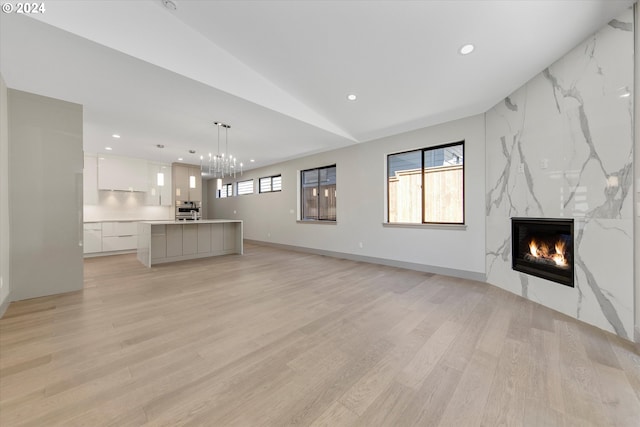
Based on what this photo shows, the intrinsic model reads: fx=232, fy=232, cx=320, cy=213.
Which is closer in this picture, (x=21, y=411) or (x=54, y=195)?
A: (x=21, y=411)

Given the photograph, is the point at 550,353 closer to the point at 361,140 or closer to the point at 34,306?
the point at 361,140

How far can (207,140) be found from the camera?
5234 mm

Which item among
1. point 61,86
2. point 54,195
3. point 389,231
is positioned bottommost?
point 389,231

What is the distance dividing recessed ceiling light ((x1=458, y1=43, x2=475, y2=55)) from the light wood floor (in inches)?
117

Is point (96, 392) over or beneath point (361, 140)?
beneath

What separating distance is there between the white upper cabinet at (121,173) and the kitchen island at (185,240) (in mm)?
1930

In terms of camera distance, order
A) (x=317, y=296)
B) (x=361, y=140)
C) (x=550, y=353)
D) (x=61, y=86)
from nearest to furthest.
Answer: (x=550, y=353) → (x=61, y=86) → (x=317, y=296) → (x=361, y=140)

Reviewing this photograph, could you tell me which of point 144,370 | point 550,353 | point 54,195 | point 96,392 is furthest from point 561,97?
point 54,195

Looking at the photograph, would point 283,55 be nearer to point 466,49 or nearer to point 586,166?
point 466,49

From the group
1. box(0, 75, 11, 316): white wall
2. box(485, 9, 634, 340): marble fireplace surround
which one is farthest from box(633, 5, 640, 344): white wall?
box(0, 75, 11, 316): white wall

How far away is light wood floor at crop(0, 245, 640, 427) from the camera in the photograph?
1332 millimetres

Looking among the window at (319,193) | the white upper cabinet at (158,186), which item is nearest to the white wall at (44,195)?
the white upper cabinet at (158,186)

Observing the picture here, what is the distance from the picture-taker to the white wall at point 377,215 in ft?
12.9

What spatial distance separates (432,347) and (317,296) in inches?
62.1
